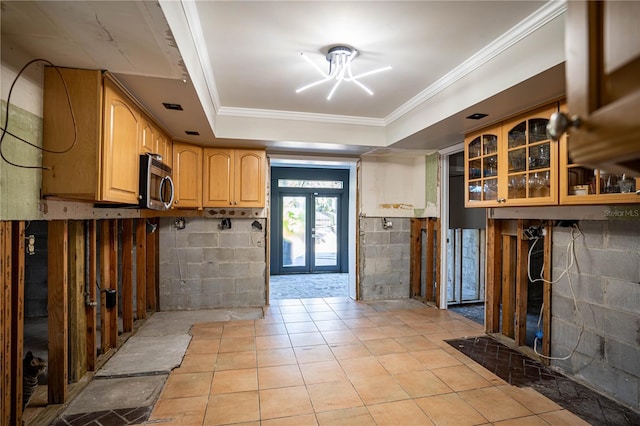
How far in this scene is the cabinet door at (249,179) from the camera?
4.21m

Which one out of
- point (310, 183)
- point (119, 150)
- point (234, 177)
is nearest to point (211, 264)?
point (234, 177)

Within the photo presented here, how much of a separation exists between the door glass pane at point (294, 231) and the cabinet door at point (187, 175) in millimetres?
3129

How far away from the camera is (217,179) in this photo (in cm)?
415

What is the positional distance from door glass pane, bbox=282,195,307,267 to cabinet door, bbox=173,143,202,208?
3129 mm

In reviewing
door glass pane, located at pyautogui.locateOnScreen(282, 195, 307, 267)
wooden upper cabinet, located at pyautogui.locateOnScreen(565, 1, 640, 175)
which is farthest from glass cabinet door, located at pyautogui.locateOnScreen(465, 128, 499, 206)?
door glass pane, located at pyautogui.locateOnScreen(282, 195, 307, 267)

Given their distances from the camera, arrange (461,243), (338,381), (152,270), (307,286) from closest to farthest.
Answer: (338,381) < (152,270) < (461,243) < (307,286)

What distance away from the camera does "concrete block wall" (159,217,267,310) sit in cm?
440

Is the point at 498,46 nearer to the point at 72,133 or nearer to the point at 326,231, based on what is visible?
the point at 72,133

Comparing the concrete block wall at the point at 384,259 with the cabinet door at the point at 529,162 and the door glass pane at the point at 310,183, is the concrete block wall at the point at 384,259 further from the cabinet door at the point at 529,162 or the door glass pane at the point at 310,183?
the door glass pane at the point at 310,183

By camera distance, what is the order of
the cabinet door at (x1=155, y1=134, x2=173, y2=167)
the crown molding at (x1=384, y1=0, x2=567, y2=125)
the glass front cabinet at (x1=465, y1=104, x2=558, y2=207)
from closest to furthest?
the crown molding at (x1=384, y1=0, x2=567, y2=125) < the glass front cabinet at (x1=465, y1=104, x2=558, y2=207) < the cabinet door at (x1=155, y1=134, x2=173, y2=167)

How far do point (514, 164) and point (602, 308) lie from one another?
1.25 meters

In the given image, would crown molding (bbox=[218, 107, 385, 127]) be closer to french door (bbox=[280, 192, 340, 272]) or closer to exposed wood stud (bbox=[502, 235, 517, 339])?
exposed wood stud (bbox=[502, 235, 517, 339])

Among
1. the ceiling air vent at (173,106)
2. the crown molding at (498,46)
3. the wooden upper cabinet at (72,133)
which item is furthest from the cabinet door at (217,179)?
the crown molding at (498,46)

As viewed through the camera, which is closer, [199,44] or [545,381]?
[199,44]
